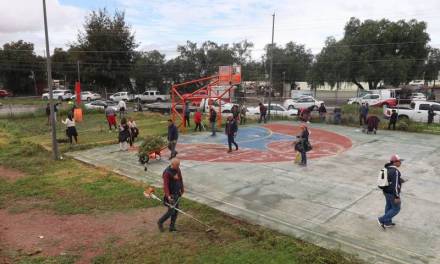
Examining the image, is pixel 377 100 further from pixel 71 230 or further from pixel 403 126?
pixel 71 230

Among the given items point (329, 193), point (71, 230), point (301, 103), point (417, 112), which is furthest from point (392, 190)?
point (301, 103)

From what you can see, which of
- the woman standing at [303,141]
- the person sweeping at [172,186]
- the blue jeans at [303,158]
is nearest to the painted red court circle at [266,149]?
the blue jeans at [303,158]

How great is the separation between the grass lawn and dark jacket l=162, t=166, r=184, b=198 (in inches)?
36.0

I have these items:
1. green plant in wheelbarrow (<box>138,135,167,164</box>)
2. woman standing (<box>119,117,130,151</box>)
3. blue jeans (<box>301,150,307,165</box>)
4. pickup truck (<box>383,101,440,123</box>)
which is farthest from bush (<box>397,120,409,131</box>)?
woman standing (<box>119,117,130,151</box>)

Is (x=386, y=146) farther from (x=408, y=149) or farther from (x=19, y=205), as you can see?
(x=19, y=205)

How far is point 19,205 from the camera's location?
33.6 ft

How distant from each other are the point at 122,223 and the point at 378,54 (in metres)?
47.8

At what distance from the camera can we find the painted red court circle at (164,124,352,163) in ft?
50.3

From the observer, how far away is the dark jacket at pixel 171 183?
26.1 ft

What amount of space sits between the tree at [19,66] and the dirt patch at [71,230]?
5655 centimetres

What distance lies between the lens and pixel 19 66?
59469 millimetres

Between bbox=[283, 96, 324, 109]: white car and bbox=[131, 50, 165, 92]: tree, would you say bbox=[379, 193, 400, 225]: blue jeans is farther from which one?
bbox=[131, 50, 165, 92]: tree

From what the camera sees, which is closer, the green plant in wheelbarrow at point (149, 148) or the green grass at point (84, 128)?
the green plant in wheelbarrow at point (149, 148)

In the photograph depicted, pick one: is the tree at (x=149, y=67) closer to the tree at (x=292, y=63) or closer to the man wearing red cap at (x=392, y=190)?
the tree at (x=292, y=63)
